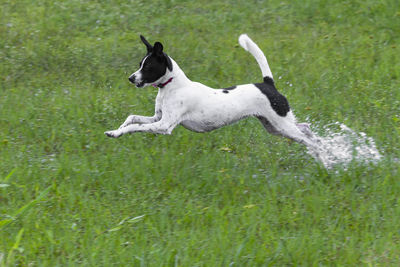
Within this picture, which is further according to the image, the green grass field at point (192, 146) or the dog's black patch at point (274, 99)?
the dog's black patch at point (274, 99)

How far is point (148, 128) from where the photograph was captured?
222 inches

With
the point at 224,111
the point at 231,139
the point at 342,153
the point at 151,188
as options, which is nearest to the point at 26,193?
the point at 151,188

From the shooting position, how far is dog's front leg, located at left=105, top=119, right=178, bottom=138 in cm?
556

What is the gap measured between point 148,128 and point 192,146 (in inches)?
43.5

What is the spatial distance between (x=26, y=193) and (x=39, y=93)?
113 inches

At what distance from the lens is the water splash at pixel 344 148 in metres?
6.20

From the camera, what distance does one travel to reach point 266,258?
4418mm

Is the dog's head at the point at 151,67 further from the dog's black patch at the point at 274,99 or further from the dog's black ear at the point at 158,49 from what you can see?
the dog's black patch at the point at 274,99

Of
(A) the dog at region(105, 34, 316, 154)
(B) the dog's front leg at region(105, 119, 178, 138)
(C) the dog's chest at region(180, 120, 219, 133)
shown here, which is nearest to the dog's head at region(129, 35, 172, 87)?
(A) the dog at region(105, 34, 316, 154)

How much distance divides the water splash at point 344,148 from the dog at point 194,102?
1.37 ft

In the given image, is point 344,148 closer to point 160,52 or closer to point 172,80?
point 172,80

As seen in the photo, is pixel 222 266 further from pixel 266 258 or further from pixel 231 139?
pixel 231 139

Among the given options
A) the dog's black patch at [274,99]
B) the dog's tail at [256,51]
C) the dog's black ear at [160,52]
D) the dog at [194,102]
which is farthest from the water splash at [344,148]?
the dog's black ear at [160,52]

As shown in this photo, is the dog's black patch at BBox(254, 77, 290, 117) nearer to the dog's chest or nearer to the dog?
the dog
